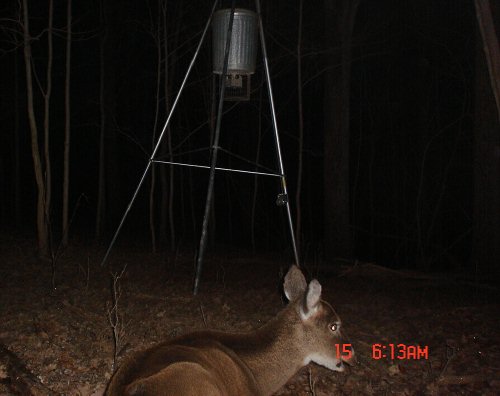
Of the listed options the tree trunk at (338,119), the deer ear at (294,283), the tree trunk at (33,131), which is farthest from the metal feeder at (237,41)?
the tree trunk at (338,119)

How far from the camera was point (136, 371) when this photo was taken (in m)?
2.88

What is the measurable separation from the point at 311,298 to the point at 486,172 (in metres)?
6.72

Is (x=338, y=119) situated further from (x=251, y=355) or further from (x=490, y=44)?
(x=251, y=355)

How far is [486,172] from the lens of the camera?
9.14 m

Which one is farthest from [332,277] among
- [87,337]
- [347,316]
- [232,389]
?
[232,389]

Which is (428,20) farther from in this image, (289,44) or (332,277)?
(332,277)

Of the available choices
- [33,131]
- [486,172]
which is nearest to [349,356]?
[486,172]

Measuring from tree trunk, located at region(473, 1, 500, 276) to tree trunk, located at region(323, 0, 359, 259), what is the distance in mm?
3062

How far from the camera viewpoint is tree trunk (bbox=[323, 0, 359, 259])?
11.6m
